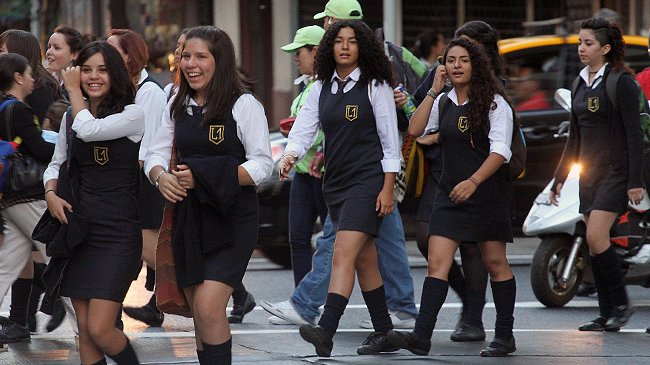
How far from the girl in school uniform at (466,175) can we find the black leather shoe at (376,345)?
15cm

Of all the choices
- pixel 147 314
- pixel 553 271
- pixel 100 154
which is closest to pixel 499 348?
pixel 553 271

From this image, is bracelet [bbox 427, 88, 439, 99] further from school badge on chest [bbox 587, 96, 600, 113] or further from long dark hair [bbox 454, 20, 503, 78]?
school badge on chest [bbox 587, 96, 600, 113]

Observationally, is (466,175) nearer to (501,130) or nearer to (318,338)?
(501,130)

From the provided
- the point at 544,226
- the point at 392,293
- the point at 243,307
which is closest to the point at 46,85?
the point at 243,307

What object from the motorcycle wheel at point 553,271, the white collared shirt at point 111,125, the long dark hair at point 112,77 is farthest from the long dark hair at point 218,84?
the motorcycle wheel at point 553,271

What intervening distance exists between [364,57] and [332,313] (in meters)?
1.34

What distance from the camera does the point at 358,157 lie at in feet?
23.6

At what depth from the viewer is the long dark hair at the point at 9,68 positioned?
7550 millimetres

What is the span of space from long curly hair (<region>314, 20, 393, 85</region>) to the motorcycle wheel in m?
2.59

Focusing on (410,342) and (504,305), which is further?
(504,305)

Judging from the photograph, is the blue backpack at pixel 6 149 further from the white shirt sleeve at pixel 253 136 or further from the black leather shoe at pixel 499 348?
the black leather shoe at pixel 499 348

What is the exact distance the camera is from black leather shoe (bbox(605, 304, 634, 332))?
831 centimetres

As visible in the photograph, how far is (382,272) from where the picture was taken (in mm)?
8516

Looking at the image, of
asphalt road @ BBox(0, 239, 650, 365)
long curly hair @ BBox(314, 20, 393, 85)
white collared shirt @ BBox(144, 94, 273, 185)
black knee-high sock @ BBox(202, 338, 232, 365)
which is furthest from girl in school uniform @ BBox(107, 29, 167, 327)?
black knee-high sock @ BBox(202, 338, 232, 365)
